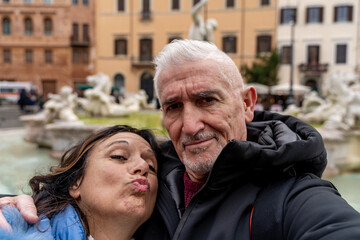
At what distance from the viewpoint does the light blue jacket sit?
1289 mm

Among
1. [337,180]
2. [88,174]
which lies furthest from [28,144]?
[88,174]

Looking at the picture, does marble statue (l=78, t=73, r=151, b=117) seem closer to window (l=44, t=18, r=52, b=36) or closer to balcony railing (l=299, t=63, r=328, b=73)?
balcony railing (l=299, t=63, r=328, b=73)

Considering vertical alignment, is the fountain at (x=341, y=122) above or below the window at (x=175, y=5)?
below

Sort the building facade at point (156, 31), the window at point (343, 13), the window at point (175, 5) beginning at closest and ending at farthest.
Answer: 1. the window at point (343, 13)
2. the building facade at point (156, 31)
3. the window at point (175, 5)

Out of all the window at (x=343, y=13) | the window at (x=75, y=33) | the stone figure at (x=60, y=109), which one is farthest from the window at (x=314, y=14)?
the stone figure at (x=60, y=109)

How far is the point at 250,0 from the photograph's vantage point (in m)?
28.5

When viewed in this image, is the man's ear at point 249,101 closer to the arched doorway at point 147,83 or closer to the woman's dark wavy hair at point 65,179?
the woman's dark wavy hair at point 65,179

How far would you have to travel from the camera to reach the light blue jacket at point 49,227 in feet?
4.23

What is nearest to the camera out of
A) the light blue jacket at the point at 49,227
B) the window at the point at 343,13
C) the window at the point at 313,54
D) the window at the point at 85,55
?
the light blue jacket at the point at 49,227

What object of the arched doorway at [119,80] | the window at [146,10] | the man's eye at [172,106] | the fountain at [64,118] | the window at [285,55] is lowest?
the fountain at [64,118]

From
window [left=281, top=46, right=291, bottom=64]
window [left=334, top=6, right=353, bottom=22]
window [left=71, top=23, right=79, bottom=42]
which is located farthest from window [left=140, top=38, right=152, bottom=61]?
window [left=334, top=6, right=353, bottom=22]

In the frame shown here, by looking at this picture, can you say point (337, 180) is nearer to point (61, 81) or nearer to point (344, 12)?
point (344, 12)

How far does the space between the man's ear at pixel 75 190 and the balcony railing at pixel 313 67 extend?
27648mm

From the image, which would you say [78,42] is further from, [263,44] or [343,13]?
[343,13]
